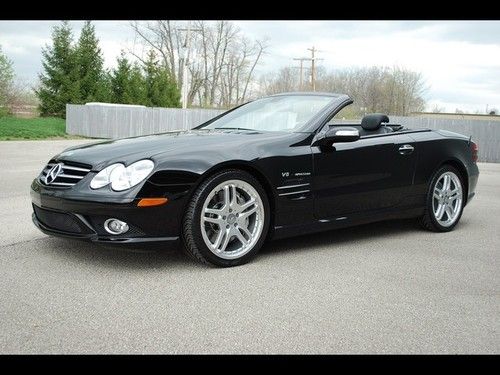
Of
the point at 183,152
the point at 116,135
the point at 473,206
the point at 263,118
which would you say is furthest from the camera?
the point at 116,135

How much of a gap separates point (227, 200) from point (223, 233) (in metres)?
0.24

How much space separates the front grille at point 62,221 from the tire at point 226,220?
72 centimetres

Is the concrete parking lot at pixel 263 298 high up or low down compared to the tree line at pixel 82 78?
down

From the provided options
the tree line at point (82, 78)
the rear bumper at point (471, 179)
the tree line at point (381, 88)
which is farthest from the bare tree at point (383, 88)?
the rear bumper at point (471, 179)

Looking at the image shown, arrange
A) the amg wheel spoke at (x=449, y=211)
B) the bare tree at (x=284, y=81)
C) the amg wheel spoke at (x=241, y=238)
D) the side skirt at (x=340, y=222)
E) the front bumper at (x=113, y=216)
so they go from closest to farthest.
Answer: the front bumper at (x=113, y=216), the amg wheel spoke at (x=241, y=238), the side skirt at (x=340, y=222), the amg wheel spoke at (x=449, y=211), the bare tree at (x=284, y=81)

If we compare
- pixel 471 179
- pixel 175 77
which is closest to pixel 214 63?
pixel 175 77

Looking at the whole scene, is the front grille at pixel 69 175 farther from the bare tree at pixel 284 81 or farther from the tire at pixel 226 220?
the bare tree at pixel 284 81

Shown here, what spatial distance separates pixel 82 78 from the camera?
3375cm

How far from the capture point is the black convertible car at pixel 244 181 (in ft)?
14.5

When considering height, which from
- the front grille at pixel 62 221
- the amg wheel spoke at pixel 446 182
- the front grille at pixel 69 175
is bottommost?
the front grille at pixel 62 221

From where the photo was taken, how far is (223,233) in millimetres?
4688

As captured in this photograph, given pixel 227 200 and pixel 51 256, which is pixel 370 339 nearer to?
pixel 227 200

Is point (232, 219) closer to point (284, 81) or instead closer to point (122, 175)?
point (122, 175)
